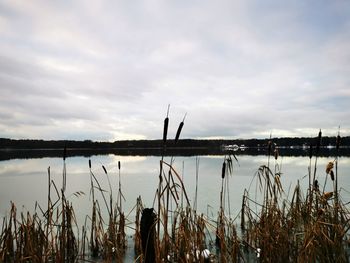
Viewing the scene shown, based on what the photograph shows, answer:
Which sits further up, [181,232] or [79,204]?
[181,232]

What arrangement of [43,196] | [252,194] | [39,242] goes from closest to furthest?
[39,242]
[252,194]
[43,196]

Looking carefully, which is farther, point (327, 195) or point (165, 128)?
point (327, 195)

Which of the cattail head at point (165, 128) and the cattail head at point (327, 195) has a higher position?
the cattail head at point (165, 128)

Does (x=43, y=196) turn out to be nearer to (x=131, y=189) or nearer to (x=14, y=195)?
(x=14, y=195)

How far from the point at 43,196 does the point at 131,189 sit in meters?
4.59

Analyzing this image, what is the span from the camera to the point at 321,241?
439cm

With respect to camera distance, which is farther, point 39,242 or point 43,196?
point 43,196

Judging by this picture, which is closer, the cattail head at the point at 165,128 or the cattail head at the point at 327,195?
the cattail head at the point at 165,128

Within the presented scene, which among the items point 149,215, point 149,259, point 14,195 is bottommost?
point 14,195

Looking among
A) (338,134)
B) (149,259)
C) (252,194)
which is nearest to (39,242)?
(149,259)

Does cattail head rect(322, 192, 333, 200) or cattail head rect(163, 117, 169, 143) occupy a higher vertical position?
cattail head rect(163, 117, 169, 143)

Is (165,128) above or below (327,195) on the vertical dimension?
above

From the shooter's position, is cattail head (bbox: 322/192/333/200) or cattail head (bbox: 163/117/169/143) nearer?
cattail head (bbox: 163/117/169/143)

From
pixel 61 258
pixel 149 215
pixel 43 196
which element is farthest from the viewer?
pixel 43 196
